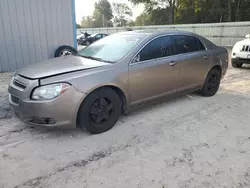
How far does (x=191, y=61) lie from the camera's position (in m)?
4.21

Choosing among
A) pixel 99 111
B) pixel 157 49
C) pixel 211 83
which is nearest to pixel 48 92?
pixel 99 111

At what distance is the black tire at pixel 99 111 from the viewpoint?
294 centimetres

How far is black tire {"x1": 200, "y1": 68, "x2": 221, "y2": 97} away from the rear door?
0.21 metres

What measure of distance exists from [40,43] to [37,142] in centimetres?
506

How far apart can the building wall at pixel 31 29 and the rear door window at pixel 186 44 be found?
4.77 m

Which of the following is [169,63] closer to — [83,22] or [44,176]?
[44,176]

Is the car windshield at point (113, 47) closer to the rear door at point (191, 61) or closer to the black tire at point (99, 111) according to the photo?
the black tire at point (99, 111)

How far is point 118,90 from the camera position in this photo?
10.8ft

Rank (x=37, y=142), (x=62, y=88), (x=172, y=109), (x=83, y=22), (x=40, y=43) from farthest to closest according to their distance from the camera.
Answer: (x=83, y=22) → (x=40, y=43) → (x=172, y=109) → (x=37, y=142) → (x=62, y=88)

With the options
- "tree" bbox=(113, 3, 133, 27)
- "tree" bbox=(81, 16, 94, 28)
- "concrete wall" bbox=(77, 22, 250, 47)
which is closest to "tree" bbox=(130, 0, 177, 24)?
"concrete wall" bbox=(77, 22, 250, 47)

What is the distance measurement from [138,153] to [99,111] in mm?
831

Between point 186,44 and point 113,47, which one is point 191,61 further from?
point 113,47

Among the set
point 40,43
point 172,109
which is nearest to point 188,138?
point 172,109

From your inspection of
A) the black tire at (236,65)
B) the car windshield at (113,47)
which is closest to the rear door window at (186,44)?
the car windshield at (113,47)
